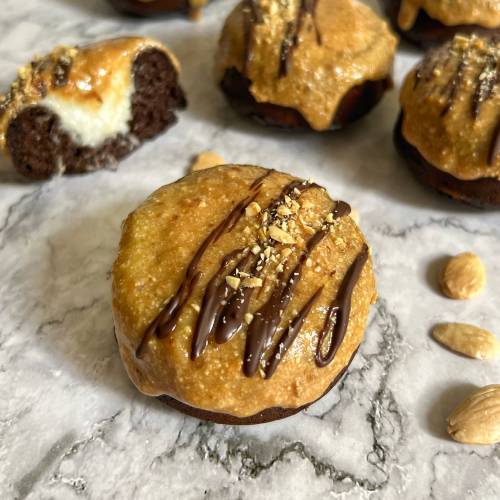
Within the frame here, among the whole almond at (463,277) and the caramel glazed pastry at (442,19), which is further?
the caramel glazed pastry at (442,19)

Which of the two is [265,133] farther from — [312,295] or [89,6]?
[89,6]

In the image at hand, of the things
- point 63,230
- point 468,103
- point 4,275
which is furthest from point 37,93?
point 468,103

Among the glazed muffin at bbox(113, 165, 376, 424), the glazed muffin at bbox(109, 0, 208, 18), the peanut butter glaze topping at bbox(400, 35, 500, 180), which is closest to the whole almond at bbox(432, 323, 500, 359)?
the glazed muffin at bbox(113, 165, 376, 424)

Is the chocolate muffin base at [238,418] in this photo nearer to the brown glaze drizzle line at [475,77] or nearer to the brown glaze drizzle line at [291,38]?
Result: the brown glaze drizzle line at [475,77]

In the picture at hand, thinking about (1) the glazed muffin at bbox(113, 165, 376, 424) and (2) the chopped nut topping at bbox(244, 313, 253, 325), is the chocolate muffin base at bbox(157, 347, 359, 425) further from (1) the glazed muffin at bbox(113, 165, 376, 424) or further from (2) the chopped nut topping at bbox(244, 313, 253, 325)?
(2) the chopped nut topping at bbox(244, 313, 253, 325)

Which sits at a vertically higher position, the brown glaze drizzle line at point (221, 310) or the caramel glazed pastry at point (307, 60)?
the caramel glazed pastry at point (307, 60)

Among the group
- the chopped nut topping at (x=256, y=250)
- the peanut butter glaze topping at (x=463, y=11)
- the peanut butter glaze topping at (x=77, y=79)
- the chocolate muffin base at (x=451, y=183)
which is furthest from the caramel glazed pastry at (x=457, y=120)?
the peanut butter glaze topping at (x=77, y=79)
